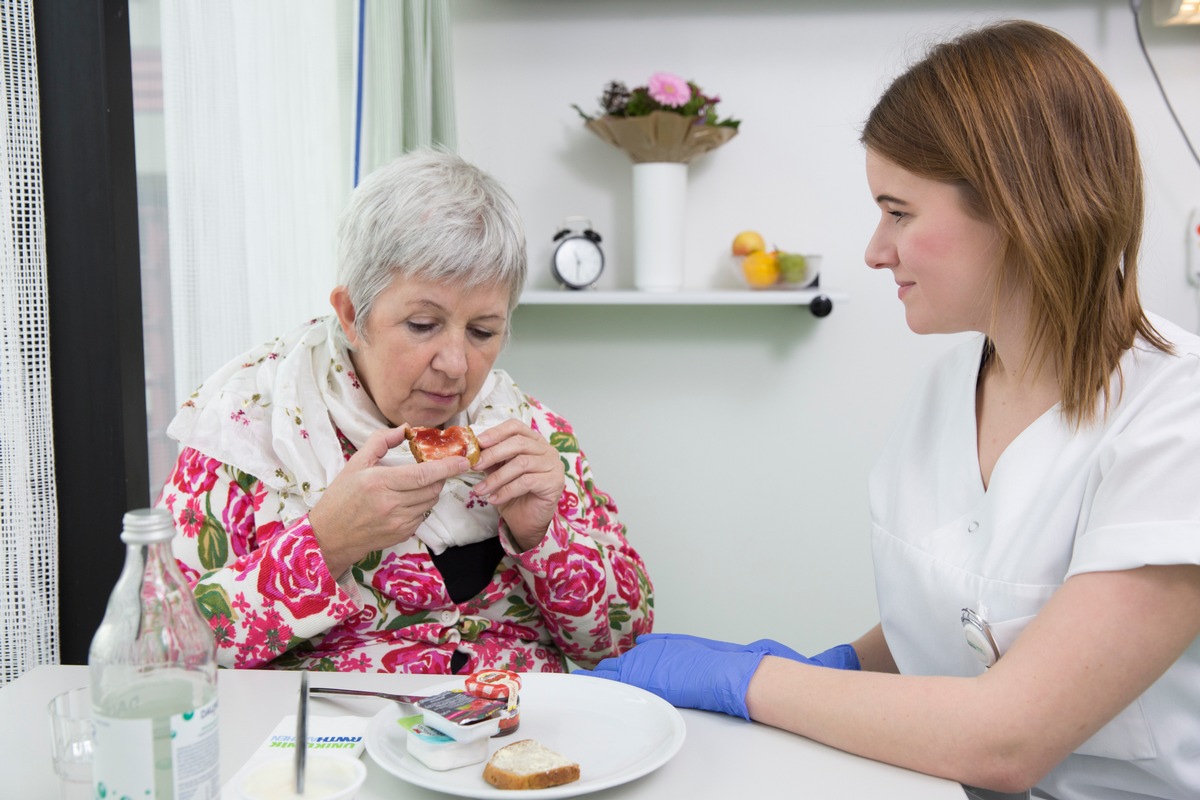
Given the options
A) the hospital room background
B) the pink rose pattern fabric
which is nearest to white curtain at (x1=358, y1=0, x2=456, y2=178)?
the hospital room background

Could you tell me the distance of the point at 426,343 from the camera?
4.92 feet

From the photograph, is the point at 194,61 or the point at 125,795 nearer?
the point at 125,795

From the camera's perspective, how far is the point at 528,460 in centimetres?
149

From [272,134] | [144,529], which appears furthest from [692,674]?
[272,134]

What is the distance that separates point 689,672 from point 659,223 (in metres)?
1.58

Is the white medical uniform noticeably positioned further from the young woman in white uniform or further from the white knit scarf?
the white knit scarf

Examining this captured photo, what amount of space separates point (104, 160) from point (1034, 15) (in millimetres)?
2265

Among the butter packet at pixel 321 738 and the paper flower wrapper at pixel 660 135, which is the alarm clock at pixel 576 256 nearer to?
the paper flower wrapper at pixel 660 135

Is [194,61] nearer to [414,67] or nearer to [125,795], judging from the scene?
[414,67]

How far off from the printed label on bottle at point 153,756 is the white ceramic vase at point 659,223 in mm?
1956

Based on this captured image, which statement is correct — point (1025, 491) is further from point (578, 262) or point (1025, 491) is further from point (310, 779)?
point (578, 262)

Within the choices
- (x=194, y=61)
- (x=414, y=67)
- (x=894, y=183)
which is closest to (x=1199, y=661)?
(x=894, y=183)

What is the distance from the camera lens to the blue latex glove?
1121 millimetres

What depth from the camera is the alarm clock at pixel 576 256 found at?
2.59 metres
